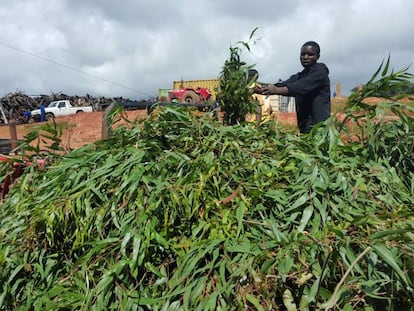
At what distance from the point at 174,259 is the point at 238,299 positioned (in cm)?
37

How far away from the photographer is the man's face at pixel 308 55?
3.38m

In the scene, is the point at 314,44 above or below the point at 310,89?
above

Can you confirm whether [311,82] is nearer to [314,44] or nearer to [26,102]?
[314,44]

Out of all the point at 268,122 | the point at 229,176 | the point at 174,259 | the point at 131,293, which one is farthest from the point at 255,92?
the point at 131,293

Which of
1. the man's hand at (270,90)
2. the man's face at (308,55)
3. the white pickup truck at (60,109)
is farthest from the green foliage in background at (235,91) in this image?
the white pickup truck at (60,109)

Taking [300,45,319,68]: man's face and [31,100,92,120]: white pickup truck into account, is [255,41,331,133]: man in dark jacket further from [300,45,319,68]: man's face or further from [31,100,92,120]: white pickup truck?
[31,100,92,120]: white pickup truck

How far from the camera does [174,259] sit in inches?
65.1

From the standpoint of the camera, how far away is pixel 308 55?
3.40 meters

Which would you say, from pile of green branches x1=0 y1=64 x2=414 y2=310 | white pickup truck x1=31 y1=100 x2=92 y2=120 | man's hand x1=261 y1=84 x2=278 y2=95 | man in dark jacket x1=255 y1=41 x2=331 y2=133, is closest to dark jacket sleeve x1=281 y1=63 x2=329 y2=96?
man in dark jacket x1=255 y1=41 x2=331 y2=133

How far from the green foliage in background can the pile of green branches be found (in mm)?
559

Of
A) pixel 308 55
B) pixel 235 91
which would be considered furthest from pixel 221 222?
pixel 308 55

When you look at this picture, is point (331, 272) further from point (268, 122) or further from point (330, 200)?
point (268, 122)

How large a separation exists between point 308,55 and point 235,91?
1.06 meters

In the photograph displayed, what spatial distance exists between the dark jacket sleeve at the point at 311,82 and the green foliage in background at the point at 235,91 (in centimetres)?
51
